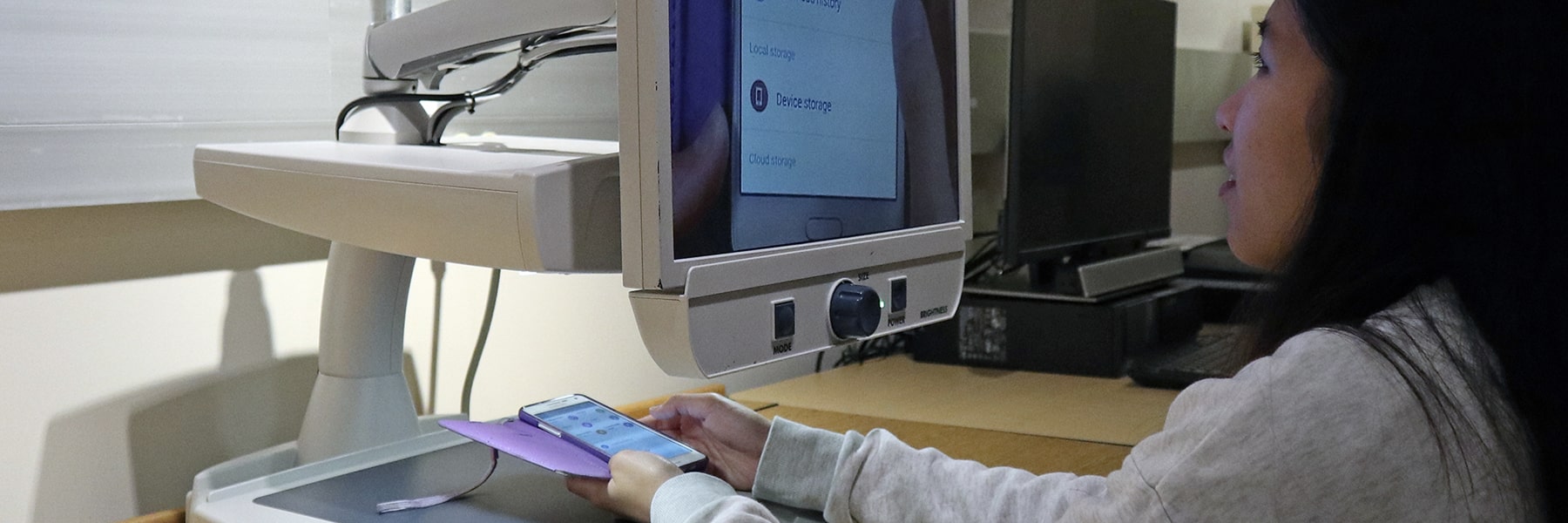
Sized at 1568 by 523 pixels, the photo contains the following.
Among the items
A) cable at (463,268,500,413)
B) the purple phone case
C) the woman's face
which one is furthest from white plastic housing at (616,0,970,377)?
cable at (463,268,500,413)

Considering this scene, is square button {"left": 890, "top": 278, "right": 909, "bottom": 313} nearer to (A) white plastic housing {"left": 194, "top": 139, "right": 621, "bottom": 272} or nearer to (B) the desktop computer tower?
(A) white plastic housing {"left": 194, "top": 139, "right": 621, "bottom": 272}

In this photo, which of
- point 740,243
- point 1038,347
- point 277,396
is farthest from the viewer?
point 1038,347

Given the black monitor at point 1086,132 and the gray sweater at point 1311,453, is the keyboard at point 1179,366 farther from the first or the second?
the gray sweater at point 1311,453

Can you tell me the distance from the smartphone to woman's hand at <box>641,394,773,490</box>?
0.05 meters

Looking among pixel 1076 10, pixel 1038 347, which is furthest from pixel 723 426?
pixel 1076 10

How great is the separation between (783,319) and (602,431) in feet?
0.66

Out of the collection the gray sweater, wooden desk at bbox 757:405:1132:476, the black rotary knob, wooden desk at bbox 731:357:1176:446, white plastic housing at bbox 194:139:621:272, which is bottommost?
wooden desk at bbox 731:357:1176:446

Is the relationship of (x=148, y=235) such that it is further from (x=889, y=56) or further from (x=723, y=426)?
(x=889, y=56)

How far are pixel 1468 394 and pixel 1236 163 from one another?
0.21m

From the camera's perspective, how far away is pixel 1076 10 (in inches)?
68.7

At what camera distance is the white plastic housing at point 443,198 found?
0.71 meters

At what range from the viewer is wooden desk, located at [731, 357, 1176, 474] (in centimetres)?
125

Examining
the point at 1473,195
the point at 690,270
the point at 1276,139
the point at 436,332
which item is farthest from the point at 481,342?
the point at 1473,195

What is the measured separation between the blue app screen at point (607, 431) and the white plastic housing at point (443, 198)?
0.19 m
